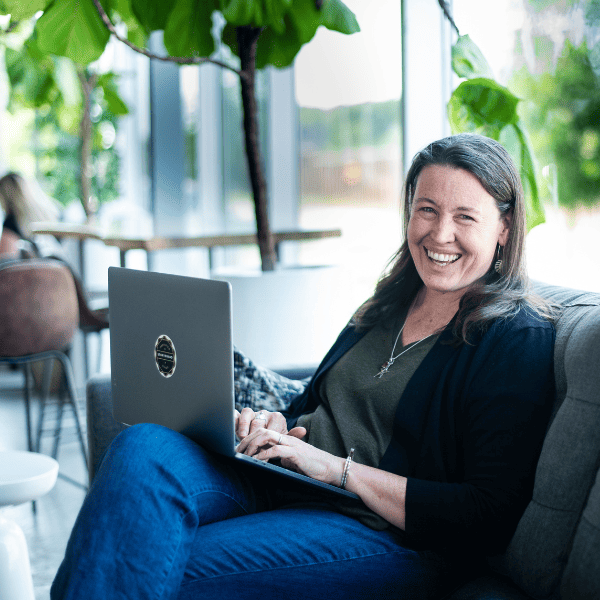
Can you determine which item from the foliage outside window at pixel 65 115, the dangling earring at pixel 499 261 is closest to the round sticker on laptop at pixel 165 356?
the dangling earring at pixel 499 261

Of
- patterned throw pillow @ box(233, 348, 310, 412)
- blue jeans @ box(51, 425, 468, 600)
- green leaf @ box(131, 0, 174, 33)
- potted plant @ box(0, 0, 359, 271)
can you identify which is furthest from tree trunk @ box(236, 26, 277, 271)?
blue jeans @ box(51, 425, 468, 600)

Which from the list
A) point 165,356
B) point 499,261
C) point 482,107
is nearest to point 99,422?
point 165,356

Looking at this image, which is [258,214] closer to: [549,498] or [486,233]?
[486,233]

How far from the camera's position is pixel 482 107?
5.96ft

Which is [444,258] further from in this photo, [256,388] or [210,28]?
[210,28]

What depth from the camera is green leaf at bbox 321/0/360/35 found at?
2.13 metres

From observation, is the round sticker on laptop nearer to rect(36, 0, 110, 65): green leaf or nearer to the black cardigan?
the black cardigan

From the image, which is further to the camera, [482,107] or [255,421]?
[482,107]

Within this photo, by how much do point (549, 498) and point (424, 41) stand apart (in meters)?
2.01

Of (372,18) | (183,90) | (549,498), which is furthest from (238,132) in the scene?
(549,498)

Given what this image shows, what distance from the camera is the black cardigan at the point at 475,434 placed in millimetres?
1174

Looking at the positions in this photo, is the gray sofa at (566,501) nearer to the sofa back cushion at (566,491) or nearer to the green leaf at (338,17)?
the sofa back cushion at (566,491)

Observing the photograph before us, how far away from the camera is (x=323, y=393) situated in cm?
161

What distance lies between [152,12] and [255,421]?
57.0 inches
